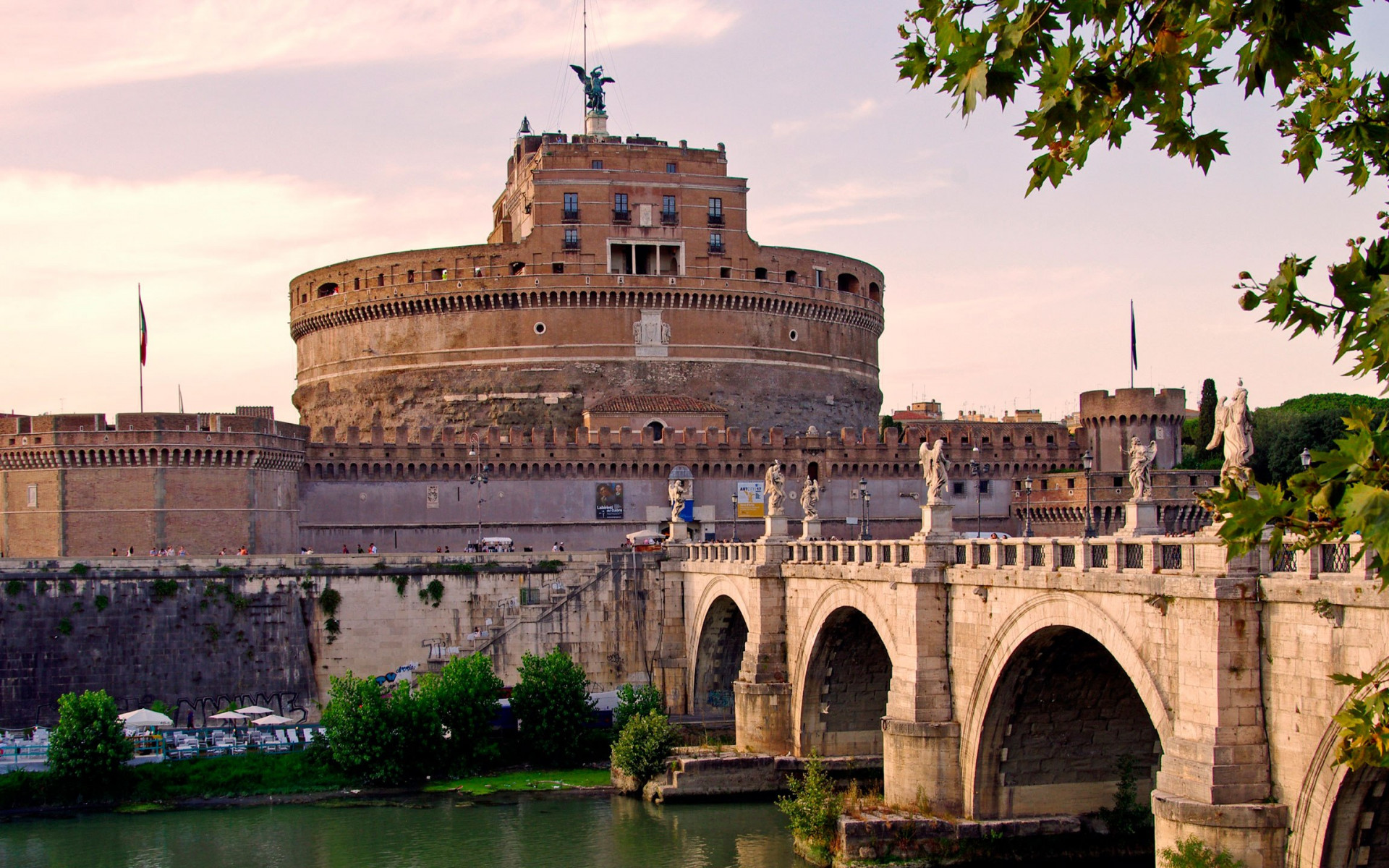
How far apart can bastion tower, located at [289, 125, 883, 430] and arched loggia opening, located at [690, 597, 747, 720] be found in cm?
1888

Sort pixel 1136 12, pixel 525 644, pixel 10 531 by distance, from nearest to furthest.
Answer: pixel 1136 12, pixel 525 644, pixel 10 531

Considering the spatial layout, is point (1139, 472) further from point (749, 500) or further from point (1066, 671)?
point (749, 500)

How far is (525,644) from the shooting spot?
38875 mm

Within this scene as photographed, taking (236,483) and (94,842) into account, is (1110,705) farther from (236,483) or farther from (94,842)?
(236,483)

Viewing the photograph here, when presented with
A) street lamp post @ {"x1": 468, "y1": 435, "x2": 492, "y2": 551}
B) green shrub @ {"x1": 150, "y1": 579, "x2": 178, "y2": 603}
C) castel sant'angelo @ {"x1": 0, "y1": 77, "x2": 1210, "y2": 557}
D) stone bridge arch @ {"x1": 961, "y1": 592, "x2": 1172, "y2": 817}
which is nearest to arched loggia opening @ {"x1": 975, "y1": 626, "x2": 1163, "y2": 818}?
stone bridge arch @ {"x1": 961, "y1": 592, "x2": 1172, "y2": 817}

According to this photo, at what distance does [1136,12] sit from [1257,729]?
1138 cm

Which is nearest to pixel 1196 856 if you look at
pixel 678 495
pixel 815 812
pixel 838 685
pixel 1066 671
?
pixel 1066 671

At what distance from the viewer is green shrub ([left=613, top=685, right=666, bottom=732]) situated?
35.1 m

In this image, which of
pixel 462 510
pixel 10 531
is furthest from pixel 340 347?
pixel 10 531

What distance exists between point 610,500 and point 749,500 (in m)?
4.86

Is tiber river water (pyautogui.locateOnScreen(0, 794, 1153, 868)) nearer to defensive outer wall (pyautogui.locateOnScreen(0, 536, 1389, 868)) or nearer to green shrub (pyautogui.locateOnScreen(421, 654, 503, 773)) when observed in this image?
green shrub (pyautogui.locateOnScreen(421, 654, 503, 773))

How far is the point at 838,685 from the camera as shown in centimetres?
3034

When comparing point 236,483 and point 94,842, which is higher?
point 236,483

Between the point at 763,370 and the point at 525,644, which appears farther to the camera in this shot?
the point at 763,370
